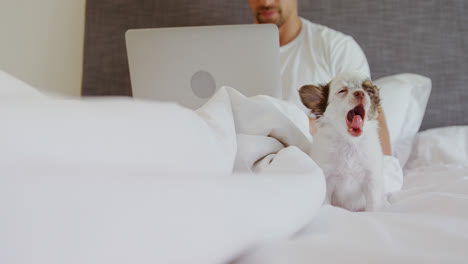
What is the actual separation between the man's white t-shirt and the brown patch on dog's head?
38.4 inches

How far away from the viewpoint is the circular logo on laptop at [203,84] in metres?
1.12

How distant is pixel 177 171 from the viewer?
40cm

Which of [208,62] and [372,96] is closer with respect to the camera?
[372,96]

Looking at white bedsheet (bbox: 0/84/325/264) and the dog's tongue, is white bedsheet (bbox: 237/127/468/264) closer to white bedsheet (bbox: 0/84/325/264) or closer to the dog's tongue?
white bedsheet (bbox: 0/84/325/264)

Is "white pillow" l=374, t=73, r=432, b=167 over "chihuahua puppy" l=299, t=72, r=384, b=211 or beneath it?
beneath

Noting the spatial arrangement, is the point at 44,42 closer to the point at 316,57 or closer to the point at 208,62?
the point at 316,57

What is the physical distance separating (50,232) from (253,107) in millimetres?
507

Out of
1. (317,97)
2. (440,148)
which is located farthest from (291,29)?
(317,97)

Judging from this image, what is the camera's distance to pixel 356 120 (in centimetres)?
73

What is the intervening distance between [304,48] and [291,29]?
0.38 ft

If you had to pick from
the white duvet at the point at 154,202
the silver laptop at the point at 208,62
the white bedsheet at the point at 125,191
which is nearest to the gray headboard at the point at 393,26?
the silver laptop at the point at 208,62

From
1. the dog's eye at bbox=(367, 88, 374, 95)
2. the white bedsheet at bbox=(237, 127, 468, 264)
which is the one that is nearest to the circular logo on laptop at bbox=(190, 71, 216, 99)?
the dog's eye at bbox=(367, 88, 374, 95)

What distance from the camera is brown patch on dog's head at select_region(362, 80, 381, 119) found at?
72cm

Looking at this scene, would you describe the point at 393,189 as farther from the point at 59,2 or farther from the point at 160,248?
the point at 59,2
